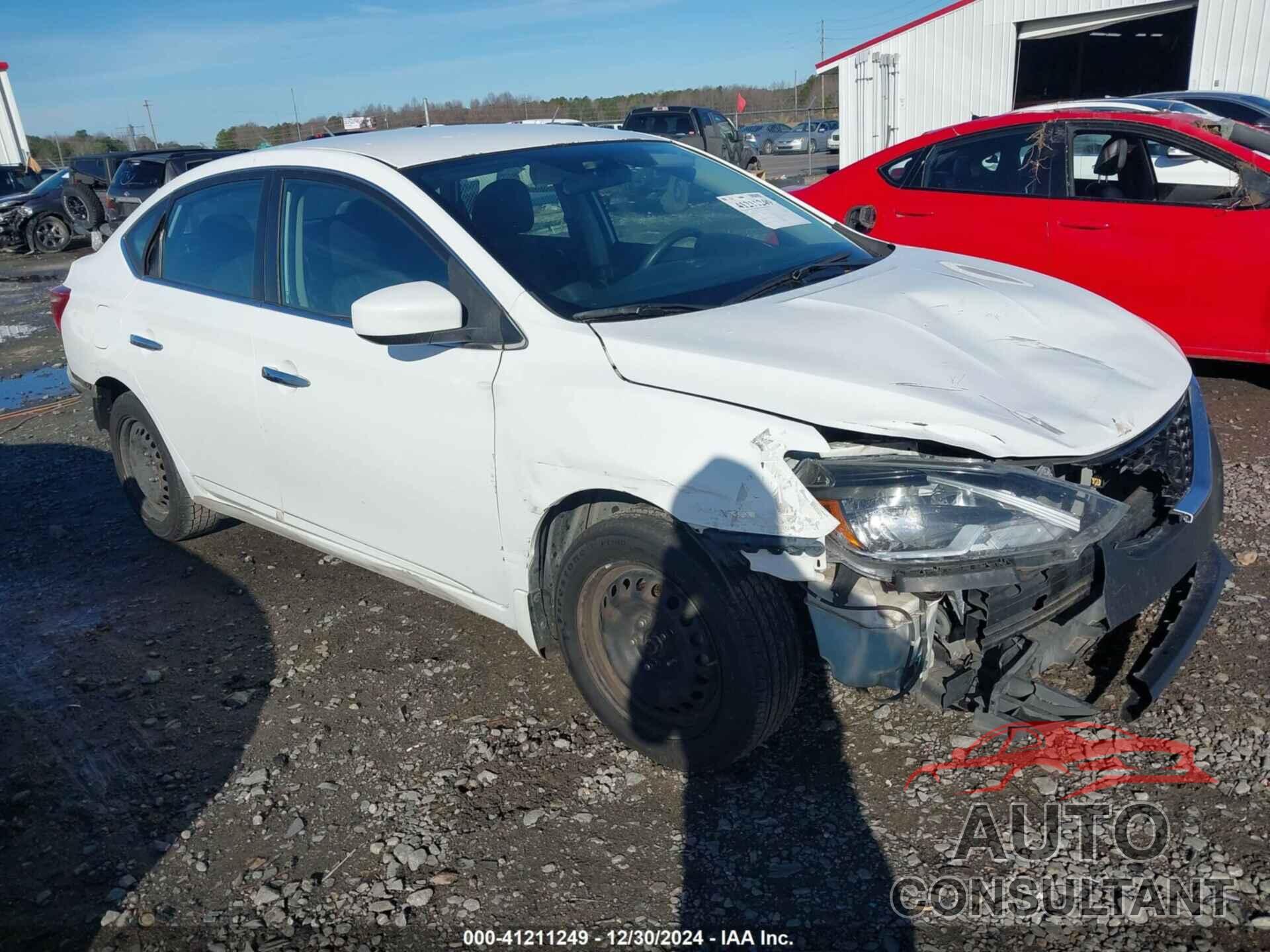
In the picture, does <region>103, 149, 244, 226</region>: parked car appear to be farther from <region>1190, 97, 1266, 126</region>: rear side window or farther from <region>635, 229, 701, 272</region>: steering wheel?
<region>635, 229, 701, 272</region>: steering wheel

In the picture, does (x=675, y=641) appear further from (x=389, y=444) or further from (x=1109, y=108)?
(x=1109, y=108)

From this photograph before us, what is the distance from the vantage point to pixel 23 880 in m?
2.82

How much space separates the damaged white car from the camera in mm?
2479

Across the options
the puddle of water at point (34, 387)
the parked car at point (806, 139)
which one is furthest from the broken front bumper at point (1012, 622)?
the parked car at point (806, 139)

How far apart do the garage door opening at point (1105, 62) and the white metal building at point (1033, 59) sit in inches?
1.2

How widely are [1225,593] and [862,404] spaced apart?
82.6 inches

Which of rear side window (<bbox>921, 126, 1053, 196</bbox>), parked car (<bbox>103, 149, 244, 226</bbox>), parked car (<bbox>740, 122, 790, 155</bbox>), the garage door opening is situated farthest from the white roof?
parked car (<bbox>740, 122, 790, 155</bbox>)

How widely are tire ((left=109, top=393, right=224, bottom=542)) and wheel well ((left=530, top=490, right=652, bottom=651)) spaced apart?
225 centimetres

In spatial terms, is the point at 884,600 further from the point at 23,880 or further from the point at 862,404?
the point at 23,880

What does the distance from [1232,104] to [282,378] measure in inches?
377

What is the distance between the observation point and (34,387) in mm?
8422

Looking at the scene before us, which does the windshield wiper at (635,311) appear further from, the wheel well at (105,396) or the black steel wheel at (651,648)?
the wheel well at (105,396)

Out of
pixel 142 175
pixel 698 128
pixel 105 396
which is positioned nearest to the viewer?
pixel 105 396

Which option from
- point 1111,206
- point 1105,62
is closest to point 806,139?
point 1105,62
